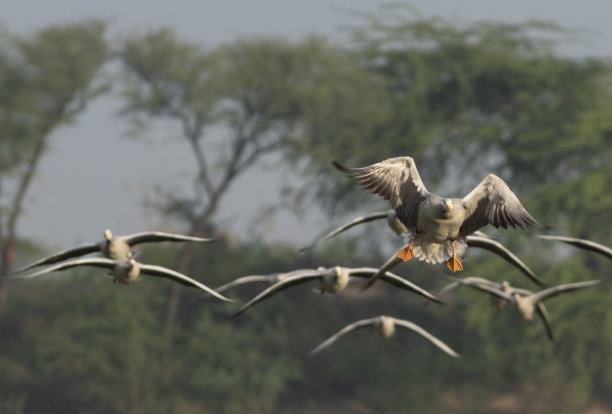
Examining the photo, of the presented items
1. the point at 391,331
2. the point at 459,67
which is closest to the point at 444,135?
the point at 459,67

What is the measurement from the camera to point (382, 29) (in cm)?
3784

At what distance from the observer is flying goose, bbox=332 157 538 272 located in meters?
6.15

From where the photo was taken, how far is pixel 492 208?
630 centimetres

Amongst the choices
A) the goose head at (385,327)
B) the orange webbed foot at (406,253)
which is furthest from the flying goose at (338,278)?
the goose head at (385,327)

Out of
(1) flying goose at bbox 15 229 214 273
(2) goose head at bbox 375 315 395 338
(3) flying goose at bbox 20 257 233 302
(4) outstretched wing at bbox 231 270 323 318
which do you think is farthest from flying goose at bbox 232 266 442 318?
(2) goose head at bbox 375 315 395 338

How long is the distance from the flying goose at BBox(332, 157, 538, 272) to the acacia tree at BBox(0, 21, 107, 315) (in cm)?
2897

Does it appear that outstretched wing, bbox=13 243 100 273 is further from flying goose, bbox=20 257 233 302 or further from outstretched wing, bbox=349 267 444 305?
outstretched wing, bbox=349 267 444 305

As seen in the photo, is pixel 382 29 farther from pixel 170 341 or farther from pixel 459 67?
pixel 170 341

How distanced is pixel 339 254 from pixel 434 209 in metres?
29.6

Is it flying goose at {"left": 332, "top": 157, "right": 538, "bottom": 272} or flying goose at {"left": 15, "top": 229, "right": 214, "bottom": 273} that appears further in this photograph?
flying goose at {"left": 15, "top": 229, "right": 214, "bottom": 273}

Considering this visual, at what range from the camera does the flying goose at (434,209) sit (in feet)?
20.2

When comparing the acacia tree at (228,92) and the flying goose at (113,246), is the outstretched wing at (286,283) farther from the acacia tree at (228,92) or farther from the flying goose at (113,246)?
the acacia tree at (228,92)

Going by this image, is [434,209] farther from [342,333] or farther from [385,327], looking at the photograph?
[385,327]

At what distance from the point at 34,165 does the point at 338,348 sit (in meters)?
11.7
